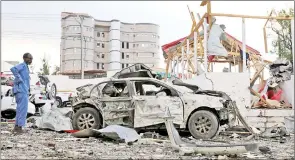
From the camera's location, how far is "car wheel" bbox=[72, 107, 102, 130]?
30.0ft

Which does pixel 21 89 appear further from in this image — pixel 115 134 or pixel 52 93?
pixel 52 93

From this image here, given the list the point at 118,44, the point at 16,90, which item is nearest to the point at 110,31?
the point at 118,44

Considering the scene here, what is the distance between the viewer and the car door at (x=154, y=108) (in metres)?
8.70

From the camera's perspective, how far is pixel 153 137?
850 centimetres

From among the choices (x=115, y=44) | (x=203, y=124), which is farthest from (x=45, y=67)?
(x=203, y=124)

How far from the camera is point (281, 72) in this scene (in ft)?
44.1

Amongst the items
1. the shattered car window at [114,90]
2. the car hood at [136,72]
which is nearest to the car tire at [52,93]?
the car hood at [136,72]

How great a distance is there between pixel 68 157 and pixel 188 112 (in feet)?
12.4

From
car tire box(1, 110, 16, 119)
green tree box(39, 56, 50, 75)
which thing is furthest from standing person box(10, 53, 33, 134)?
green tree box(39, 56, 50, 75)

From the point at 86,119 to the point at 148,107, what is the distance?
5.62 feet

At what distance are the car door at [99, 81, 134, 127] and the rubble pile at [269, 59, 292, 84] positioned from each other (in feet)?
22.7

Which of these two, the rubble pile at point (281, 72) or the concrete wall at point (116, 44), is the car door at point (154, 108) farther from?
the concrete wall at point (116, 44)

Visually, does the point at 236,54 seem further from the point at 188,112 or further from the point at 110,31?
the point at 110,31

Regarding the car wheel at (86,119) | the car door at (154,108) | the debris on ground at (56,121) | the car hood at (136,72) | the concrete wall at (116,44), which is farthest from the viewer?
the concrete wall at (116,44)
